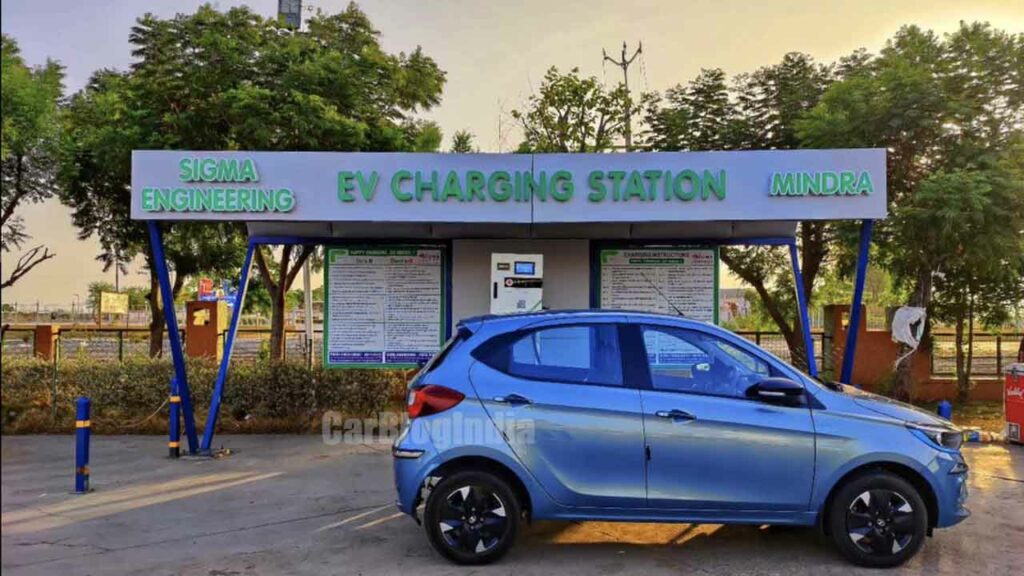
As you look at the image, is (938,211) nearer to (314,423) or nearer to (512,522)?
(512,522)

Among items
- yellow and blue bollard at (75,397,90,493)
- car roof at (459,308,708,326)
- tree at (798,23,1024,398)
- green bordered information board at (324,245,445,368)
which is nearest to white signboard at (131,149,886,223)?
green bordered information board at (324,245,445,368)

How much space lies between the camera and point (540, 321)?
18.3ft

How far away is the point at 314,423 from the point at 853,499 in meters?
7.99

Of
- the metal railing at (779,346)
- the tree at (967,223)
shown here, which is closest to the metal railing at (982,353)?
the metal railing at (779,346)

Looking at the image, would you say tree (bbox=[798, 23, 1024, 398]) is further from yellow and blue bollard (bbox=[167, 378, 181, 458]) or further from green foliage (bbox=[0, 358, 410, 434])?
yellow and blue bollard (bbox=[167, 378, 181, 458])

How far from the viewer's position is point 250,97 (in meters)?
11.7

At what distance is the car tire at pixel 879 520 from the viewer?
5211 mm

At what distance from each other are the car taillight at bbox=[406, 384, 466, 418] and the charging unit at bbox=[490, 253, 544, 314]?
146 inches

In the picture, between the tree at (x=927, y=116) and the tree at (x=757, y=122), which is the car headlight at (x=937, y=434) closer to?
the tree at (x=927, y=116)

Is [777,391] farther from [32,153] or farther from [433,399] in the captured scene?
[32,153]

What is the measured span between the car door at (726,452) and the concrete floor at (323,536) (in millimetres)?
560

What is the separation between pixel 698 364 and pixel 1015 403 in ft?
24.2

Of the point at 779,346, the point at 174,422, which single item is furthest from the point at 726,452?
the point at 779,346

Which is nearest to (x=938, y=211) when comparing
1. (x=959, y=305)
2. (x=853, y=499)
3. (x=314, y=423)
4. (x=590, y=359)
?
(x=959, y=305)
